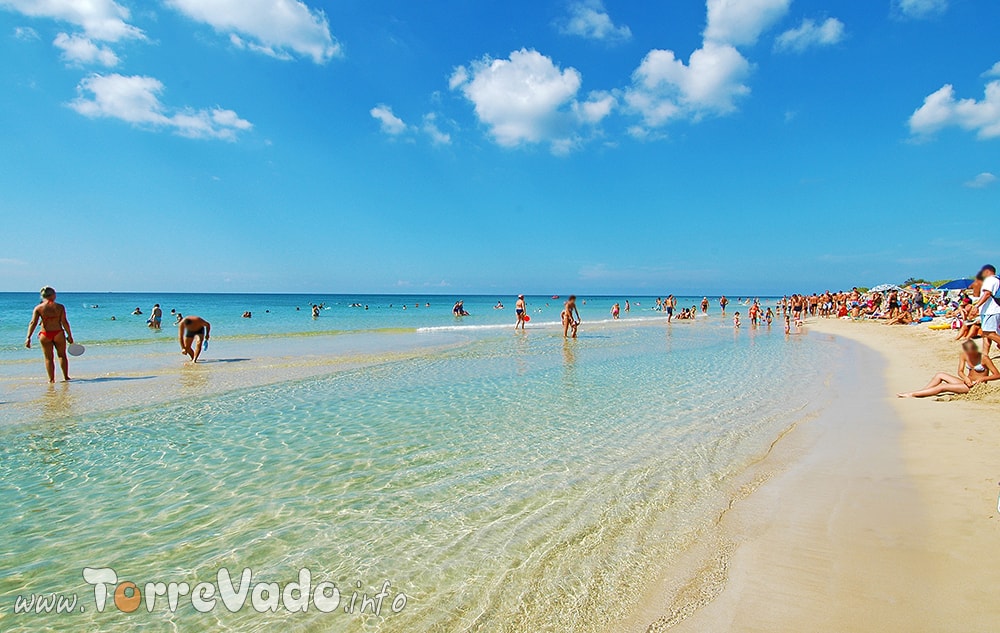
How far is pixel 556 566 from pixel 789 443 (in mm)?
4875

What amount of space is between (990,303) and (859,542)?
1006cm

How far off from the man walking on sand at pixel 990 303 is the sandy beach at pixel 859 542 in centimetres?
404

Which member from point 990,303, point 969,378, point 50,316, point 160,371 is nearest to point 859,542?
point 969,378

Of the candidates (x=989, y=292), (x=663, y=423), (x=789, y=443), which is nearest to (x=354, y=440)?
(x=663, y=423)

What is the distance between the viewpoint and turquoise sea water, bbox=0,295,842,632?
3.45 metres

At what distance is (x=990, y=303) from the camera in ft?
34.1

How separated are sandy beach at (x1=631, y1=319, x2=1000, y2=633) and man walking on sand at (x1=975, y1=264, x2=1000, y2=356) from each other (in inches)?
159

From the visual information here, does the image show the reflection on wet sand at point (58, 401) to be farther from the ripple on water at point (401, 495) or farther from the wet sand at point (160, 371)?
the ripple on water at point (401, 495)

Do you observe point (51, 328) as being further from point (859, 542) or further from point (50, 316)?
point (859, 542)

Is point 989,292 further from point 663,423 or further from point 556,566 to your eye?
point 556,566

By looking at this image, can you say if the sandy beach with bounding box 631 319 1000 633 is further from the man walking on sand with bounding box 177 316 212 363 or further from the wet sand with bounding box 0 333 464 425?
the man walking on sand with bounding box 177 316 212 363

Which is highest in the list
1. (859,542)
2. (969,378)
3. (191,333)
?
(191,333)

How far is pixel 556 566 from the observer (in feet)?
12.5

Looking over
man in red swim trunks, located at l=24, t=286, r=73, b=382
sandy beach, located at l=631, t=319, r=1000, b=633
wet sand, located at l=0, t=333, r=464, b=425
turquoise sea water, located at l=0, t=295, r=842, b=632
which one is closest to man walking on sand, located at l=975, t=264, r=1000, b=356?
turquoise sea water, located at l=0, t=295, r=842, b=632
